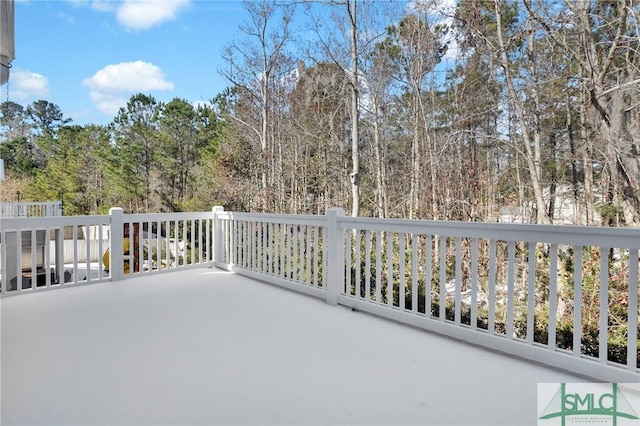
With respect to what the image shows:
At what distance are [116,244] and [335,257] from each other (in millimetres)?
2657

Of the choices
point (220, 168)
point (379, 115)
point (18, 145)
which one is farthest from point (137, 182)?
point (379, 115)

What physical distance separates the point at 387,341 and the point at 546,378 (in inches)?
36.1

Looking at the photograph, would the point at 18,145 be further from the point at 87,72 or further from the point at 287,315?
the point at 287,315

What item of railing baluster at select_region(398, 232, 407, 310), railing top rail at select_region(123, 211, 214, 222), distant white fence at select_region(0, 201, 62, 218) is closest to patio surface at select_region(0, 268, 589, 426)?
railing baluster at select_region(398, 232, 407, 310)

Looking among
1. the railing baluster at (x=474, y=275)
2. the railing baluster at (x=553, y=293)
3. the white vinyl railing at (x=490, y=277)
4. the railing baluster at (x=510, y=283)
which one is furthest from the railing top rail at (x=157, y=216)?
the railing baluster at (x=553, y=293)

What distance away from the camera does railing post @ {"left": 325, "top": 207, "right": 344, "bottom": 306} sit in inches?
132

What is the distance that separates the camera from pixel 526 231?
2.19 m

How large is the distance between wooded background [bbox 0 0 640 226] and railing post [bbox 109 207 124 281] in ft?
10.5

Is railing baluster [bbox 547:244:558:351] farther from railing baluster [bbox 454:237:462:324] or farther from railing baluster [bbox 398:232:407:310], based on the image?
railing baluster [bbox 398:232:407:310]

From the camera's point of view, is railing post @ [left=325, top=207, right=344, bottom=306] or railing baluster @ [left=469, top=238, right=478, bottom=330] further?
railing post @ [left=325, top=207, right=344, bottom=306]

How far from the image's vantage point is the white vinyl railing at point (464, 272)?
6.55 feet

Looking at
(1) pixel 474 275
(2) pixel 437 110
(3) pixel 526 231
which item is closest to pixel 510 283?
(1) pixel 474 275

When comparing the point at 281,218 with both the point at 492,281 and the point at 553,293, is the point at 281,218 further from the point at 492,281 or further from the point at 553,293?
the point at 553,293

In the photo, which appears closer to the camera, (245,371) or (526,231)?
(245,371)
